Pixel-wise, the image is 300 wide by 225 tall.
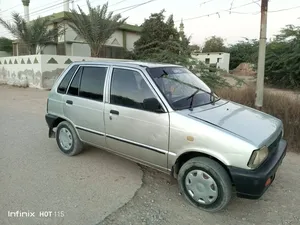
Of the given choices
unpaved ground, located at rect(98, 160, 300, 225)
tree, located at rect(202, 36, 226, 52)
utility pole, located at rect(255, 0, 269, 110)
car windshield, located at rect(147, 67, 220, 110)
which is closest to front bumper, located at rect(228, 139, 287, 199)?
unpaved ground, located at rect(98, 160, 300, 225)

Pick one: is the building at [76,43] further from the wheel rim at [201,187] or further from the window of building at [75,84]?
the wheel rim at [201,187]

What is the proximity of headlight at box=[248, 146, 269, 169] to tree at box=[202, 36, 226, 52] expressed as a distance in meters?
46.3

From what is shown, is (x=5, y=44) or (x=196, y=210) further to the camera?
(x=5, y=44)

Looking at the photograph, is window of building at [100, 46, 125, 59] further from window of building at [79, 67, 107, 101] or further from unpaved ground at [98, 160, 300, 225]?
unpaved ground at [98, 160, 300, 225]

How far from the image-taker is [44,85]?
1417 cm

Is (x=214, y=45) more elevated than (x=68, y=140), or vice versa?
(x=214, y=45)

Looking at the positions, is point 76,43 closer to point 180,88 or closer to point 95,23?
point 95,23

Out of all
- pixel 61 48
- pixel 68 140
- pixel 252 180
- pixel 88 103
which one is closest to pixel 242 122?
pixel 252 180

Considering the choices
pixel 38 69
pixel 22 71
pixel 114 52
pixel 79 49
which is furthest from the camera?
pixel 114 52

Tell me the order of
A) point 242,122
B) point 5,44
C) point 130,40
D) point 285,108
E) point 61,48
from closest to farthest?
point 242,122
point 285,108
point 61,48
point 130,40
point 5,44

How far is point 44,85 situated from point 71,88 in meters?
11.0

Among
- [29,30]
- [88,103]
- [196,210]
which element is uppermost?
[29,30]

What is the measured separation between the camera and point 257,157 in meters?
2.62

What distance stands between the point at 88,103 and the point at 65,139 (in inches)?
40.4
